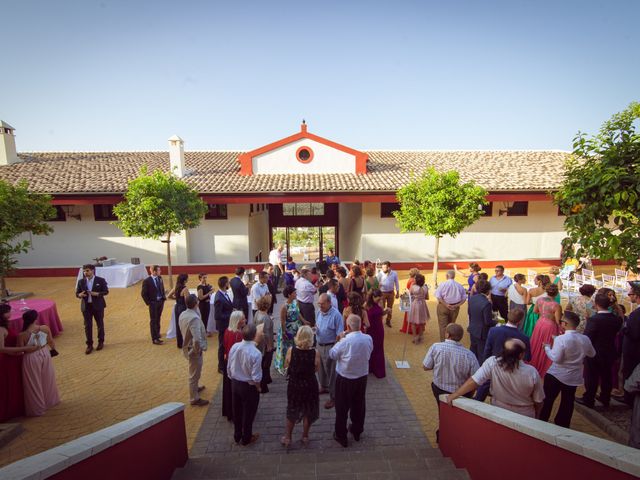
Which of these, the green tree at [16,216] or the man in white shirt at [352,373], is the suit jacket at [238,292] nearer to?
the man in white shirt at [352,373]

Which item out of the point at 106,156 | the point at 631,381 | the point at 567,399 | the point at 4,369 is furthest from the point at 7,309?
the point at 106,156

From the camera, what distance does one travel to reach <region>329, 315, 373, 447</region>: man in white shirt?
164 inches

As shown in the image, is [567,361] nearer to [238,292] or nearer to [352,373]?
[352,373]

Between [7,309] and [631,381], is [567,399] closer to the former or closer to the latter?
[631,381]

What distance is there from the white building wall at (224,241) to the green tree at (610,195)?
44.5ft

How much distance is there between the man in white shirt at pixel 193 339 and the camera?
16.6 feet

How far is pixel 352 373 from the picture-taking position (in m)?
4.23

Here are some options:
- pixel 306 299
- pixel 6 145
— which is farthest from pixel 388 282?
pixel 6 145

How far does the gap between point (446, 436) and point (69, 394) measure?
19.4 feet

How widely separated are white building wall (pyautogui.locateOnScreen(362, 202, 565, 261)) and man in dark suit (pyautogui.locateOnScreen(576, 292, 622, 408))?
36.7ft

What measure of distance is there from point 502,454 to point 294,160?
14.8 meters

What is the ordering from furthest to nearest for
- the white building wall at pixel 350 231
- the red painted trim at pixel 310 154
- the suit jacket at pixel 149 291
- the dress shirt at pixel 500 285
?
the white building wall at pixel 350 231 < the red painted trim at pixel 310 154 < the dress shirt at pixel 500 285 < the suit jacket at pixel 149 291

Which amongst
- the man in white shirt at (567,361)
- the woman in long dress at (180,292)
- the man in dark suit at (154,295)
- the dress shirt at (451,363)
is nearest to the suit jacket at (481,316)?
the man in white shirt at (567,361)

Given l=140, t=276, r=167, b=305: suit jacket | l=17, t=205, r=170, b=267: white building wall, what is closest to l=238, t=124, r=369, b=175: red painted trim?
l=17, t=205, r=170, b=267: white building wall
